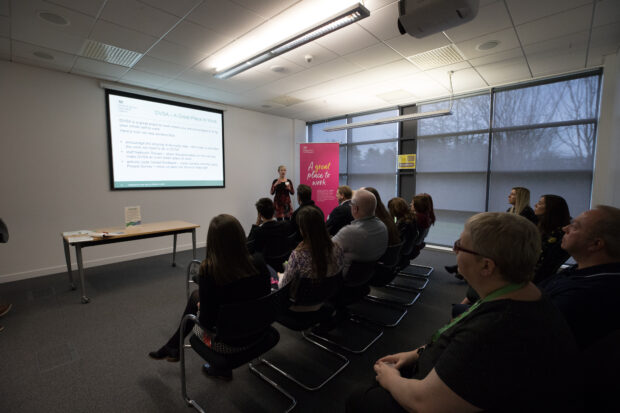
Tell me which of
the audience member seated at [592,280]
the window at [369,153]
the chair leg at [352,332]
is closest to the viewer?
the audience member seated at [592,280]

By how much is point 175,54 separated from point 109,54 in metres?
0.82

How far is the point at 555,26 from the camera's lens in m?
2.83

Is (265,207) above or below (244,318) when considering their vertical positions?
above

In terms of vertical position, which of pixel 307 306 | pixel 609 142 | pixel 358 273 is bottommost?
pixel 307 306

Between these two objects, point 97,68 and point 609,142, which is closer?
point 609,142

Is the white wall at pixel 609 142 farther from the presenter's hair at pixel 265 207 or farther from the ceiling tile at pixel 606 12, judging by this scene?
the presenter's hair at pixel 265 207

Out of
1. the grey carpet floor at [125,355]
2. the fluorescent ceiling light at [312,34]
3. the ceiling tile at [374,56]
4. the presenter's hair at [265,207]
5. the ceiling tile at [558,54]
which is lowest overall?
the grey carpet floor at [125,355]

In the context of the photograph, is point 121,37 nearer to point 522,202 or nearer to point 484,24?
point 484,24

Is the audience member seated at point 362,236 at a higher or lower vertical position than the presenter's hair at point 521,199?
lower

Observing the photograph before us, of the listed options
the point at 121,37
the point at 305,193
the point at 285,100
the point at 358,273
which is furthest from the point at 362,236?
the point at 285,100

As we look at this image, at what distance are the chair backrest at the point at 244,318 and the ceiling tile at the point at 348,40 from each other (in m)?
2.77

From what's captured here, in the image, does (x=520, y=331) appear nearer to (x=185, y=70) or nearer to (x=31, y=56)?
(x=185, y=70)

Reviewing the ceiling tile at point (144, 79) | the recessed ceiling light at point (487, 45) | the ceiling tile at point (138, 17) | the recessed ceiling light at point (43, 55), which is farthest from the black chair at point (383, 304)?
the recessed ceiling light at point (43, 55)

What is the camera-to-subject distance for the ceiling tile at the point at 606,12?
96.6 inches
